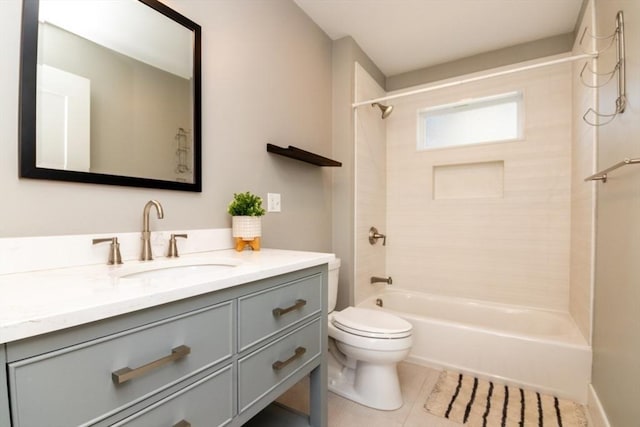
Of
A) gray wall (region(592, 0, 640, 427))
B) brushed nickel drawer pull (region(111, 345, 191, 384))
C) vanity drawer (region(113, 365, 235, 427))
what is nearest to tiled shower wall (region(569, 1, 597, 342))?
gray wall (region(592, 0, 640, 427))

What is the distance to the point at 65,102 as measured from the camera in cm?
101

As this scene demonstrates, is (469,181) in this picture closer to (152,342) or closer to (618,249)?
(618,249)

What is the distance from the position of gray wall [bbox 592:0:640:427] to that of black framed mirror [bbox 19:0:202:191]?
1750 mm

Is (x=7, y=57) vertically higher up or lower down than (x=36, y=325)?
higher up

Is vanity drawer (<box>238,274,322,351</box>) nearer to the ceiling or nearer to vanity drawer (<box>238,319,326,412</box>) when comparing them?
vanity drawer (<box>238,319,326,412</box>)

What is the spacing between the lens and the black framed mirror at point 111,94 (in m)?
0.94

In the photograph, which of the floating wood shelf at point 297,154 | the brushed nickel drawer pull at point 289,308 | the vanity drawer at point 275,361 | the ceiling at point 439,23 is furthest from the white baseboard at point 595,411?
the ceiling at point 439,23

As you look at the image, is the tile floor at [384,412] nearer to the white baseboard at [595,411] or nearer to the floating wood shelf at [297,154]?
the white baseboard at [595,411]

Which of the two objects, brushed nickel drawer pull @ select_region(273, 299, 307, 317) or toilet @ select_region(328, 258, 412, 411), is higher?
brushed nickel drawer pull @ select_region(273, 299, 307, 317)

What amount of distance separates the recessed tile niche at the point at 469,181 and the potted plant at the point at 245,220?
1.83 meters

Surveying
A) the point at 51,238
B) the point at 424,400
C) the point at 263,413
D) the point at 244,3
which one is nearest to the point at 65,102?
the point at 51,238

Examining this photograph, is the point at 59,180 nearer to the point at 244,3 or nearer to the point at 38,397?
the point at 38,397

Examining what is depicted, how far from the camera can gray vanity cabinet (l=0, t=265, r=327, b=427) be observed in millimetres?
538

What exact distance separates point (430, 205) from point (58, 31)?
257 centimetres
